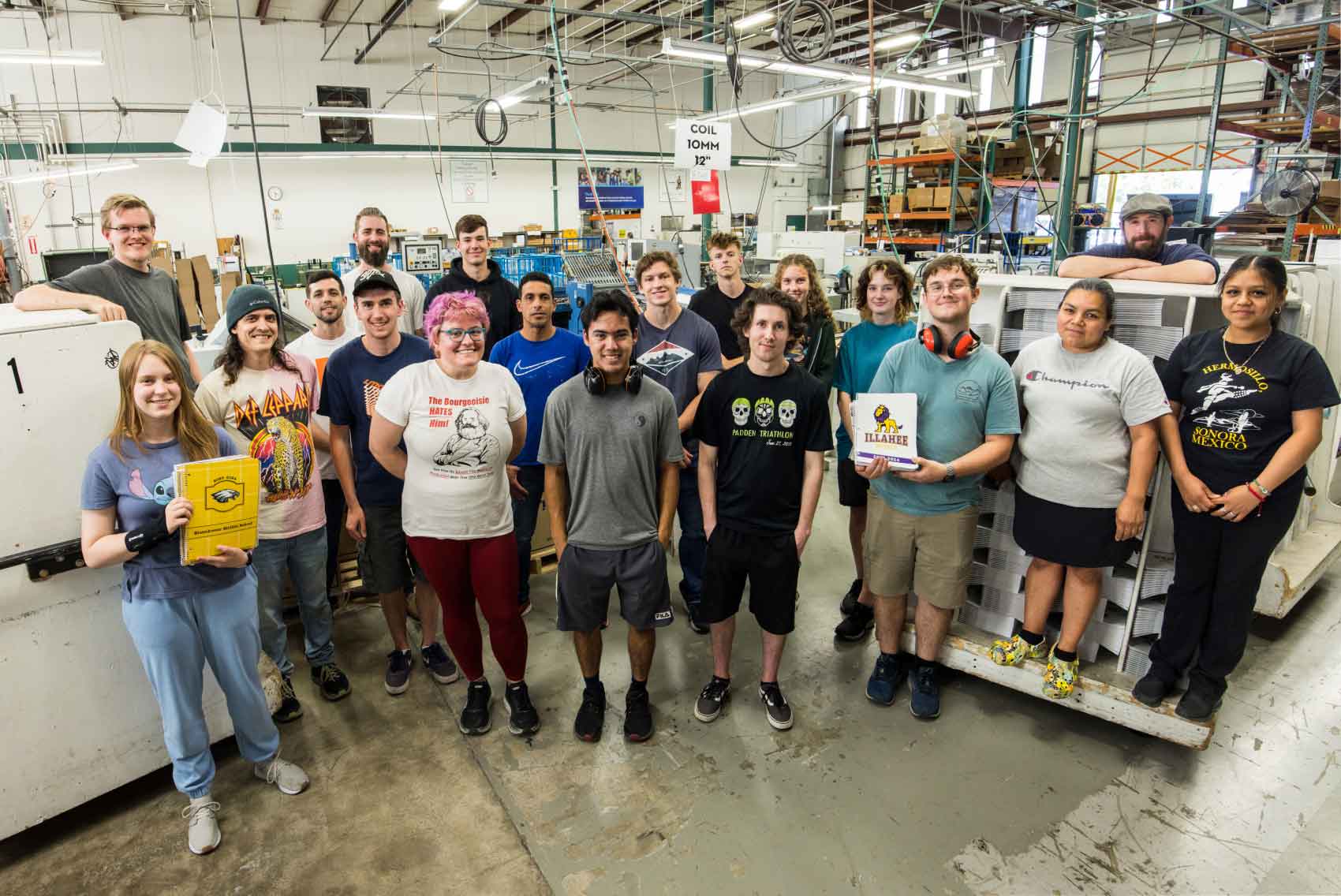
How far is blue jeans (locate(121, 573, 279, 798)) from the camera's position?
2043 mm

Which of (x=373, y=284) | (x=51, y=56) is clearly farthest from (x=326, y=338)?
(x=51, y=56)

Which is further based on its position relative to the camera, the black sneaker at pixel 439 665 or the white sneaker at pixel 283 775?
the black sneaker at pixel 439 665

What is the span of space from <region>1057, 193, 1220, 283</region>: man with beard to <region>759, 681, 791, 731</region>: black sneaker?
1.97 metres

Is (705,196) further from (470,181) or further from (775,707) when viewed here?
(470,181)

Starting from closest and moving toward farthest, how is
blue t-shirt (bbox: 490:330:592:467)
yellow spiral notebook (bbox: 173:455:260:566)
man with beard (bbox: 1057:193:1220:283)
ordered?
1. yellow spiral notebook (bbox: 173:455:260:566)
2. man with beard (bbox: 1057:193:1220:283)
3. blue t-shirt (bbox: 490:330:592:467)

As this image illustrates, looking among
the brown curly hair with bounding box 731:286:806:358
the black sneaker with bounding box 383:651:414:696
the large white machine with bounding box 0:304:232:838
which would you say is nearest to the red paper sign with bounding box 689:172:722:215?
the brown curly hair with bounding box 731:286:806:358

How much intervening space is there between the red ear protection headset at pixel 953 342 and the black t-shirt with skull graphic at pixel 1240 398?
636 millimetres

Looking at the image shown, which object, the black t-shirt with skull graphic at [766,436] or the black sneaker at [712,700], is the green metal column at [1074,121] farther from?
the black sneaker at [712,700]

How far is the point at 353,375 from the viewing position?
8.39ft

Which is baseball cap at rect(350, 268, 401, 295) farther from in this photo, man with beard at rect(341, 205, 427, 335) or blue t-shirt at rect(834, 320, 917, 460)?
blue t-shirt at rect(834, 320, 917, 460)

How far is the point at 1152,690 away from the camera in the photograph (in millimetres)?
2465

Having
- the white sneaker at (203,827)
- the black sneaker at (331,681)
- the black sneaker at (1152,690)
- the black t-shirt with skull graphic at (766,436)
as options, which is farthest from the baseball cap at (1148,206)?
the white sneaker at (203,827)

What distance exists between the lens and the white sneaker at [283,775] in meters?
2.37

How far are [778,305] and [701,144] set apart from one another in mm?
3528
